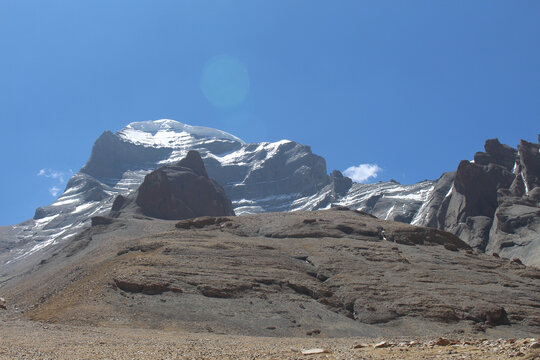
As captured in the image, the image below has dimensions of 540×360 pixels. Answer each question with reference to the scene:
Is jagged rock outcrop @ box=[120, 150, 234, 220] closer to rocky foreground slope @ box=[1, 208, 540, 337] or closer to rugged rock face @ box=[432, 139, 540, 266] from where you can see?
rugged rock face @ box=[432, 139, 540, 266]

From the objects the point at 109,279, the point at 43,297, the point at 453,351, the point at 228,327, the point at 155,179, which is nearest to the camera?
the point at 453,351

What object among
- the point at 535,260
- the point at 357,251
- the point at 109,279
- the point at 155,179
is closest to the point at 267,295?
the point at 109,279

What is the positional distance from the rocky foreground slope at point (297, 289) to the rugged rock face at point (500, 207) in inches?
2658

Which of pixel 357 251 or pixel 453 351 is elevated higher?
pixel 357 251

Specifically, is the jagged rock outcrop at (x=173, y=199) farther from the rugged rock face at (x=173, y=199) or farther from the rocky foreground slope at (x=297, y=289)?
the rocky foreground slope at (x=297, y=289)

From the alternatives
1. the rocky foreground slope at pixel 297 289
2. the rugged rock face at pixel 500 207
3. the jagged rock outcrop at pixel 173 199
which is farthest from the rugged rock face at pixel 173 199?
the rocky foreground slope at pixel 297 289

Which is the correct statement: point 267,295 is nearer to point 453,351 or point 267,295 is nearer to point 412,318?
point 412,318

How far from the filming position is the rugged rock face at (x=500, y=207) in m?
145

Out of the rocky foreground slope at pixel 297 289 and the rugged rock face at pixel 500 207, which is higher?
the rugged rock face at pixel 500 207

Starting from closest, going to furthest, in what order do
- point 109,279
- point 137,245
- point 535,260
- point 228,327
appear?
point 228,327
point 109,279
point 137,245
point 535,260

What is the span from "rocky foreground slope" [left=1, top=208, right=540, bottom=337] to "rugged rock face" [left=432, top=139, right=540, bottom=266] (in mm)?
67508

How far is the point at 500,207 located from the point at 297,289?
121041 millimetres

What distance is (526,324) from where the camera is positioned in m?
57.3

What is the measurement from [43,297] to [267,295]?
25896 mm
